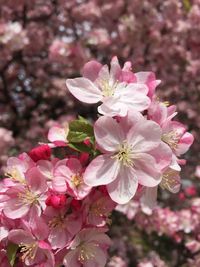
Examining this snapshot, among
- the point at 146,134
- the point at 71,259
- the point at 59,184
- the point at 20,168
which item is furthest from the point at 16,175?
the point at 146,134

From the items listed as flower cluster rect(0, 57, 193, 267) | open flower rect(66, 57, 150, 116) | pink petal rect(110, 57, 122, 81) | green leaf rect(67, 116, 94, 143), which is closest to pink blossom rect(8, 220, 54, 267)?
flower cluster rect(0, 57, 193, 267)

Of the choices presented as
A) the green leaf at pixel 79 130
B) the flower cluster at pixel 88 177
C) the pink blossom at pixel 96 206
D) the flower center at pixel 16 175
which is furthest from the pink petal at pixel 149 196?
the flower center at pixel 16 175

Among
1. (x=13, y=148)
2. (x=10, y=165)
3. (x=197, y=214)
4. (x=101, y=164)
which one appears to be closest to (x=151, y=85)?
(x=101, y=164)

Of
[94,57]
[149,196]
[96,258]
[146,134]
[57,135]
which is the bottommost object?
[94,57]

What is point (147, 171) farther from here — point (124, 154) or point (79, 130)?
point (79, 130)

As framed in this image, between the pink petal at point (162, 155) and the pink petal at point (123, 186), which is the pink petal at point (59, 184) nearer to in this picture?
the pink petal at point (123, 186)

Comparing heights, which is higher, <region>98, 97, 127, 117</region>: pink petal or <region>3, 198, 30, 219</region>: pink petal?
<region>98, 97, 127, 117</region>: pink petal

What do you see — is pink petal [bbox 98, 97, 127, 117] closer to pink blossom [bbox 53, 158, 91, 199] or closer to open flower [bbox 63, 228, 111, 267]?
pink blossom [bbox 53, 158, 91, 199]
